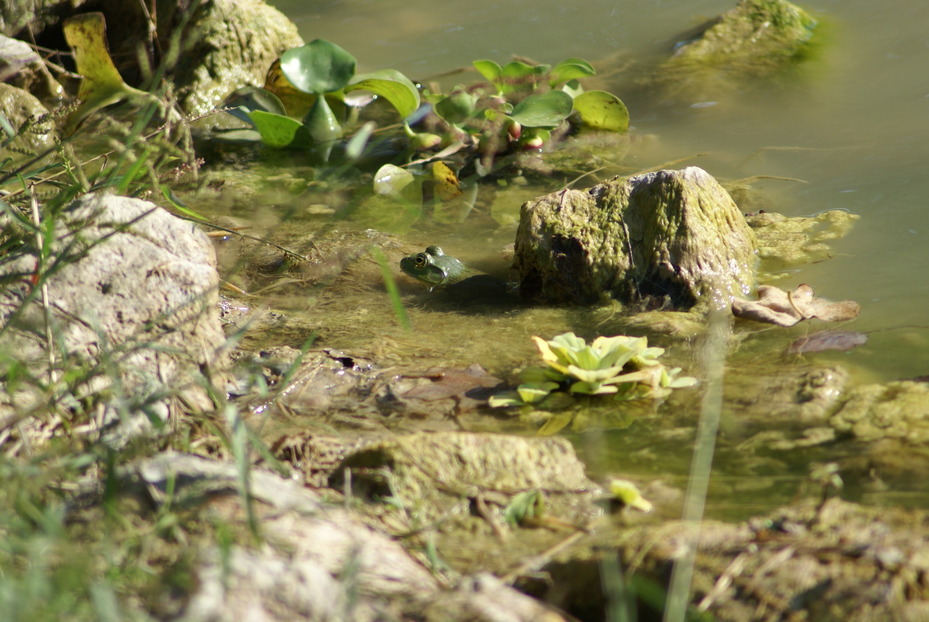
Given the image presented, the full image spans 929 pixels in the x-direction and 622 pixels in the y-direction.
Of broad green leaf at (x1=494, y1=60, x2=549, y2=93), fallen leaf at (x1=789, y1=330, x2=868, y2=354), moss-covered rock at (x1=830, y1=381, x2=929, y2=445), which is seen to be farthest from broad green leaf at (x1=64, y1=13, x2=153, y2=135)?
moss-covered rock at (x1=830, y1=381, x2=929, y2=445)

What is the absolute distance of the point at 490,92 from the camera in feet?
16.5

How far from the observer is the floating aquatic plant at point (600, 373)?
91.8 inches

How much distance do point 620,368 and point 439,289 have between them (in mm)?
1162

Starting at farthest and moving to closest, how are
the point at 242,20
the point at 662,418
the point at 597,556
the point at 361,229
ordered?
the point at 242,20 → the point at 361,229 → the point at 662,418 → the point at 597,556

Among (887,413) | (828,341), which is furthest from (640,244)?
(887,413)

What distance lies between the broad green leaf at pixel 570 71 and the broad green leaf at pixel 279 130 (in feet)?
4.72

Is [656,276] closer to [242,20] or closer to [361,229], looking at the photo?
[361,229]

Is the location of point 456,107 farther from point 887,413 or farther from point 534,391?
point 887,413

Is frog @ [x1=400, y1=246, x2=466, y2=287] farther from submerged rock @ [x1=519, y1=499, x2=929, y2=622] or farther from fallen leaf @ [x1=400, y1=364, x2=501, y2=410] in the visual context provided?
submerged rock @ [x1=519, y1=499, x2=929, y2=622]

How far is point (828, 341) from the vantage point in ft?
8.60

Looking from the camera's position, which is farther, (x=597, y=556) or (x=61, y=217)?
(x=61, y=217)

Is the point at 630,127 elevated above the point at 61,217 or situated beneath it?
situated beneath

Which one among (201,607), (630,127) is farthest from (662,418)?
(630,127)

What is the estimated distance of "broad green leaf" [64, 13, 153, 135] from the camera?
4668 mm
